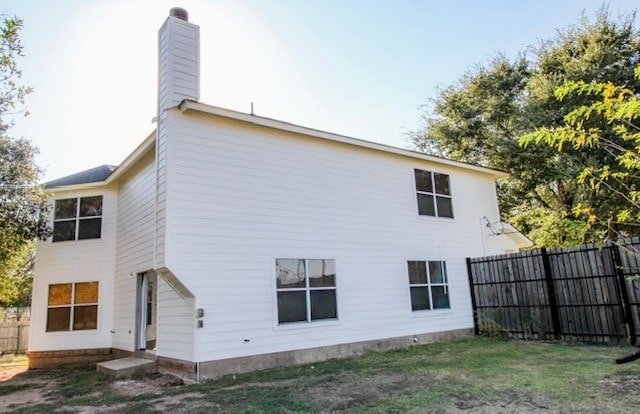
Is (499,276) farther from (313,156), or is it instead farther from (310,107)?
(310,107)

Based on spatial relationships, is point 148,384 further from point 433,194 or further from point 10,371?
point 433,194

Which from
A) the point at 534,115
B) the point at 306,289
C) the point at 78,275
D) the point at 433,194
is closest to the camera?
the point at 306,289

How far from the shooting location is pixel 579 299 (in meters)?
8.86

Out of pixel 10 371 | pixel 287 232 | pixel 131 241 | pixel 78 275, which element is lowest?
pixel 10 371

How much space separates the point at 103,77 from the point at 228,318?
6003 mm

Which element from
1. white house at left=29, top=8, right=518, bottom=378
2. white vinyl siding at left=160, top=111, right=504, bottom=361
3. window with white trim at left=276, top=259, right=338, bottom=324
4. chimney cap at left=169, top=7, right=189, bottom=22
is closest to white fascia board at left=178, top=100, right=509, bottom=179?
white house at left=29, top=8, right=518, bottom=378

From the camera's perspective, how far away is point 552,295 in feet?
30.7

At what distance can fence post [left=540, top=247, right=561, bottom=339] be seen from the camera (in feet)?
30.3

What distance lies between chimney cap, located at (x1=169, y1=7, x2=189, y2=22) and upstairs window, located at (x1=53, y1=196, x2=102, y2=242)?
5.46 metres

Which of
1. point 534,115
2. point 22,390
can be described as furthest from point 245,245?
point 534,115

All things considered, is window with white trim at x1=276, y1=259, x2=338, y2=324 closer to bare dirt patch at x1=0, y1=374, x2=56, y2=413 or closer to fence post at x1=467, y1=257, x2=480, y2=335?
bare dirt patch at x1=0, y1=374, x2=56, y2=413

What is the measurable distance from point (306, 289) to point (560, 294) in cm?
570

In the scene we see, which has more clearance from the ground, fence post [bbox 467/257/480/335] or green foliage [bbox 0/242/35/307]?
green foliage [bbox 0/242/35/307]

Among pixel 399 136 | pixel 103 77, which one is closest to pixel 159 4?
pixel 103 77
